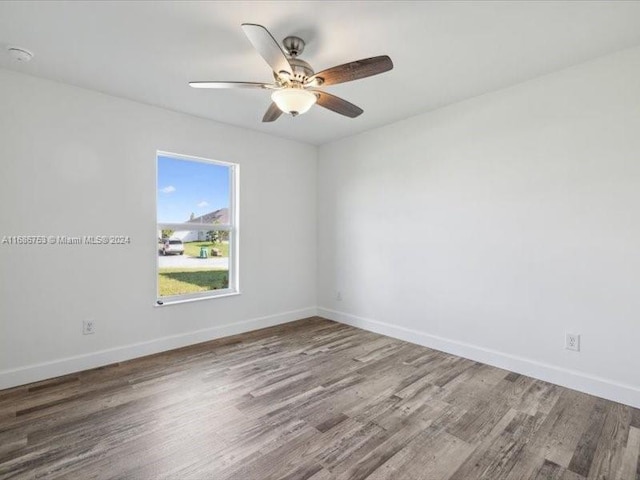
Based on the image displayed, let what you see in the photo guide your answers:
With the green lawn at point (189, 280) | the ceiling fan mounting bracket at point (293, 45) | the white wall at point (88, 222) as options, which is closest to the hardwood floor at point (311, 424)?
the white wall at point (88, 222)

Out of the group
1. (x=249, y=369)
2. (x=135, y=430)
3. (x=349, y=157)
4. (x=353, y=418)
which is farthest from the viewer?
(x=349, y=157)

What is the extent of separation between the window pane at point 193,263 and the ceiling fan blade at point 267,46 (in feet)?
7.53

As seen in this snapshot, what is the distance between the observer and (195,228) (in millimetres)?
3654

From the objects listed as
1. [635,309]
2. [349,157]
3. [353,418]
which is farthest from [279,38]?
[635,309]

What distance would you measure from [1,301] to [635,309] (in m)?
4.72

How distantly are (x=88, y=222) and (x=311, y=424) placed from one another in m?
2.57

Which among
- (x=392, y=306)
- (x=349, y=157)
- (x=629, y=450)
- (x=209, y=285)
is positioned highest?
(x=349, y=157)

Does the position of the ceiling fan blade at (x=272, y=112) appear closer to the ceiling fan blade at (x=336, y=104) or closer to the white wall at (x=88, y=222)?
the ceiling fan blade at (x=336, y=104)

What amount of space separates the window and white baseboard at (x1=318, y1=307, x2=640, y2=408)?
6.37 ft

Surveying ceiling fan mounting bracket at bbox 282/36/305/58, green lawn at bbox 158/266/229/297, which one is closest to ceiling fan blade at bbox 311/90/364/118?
ceiling fan mounting bracket at bbox 282/36/305/58

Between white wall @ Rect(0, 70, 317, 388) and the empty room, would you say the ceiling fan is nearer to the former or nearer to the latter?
the empty room

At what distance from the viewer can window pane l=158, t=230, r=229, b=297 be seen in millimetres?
3463

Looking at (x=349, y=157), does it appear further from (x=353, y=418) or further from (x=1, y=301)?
(x=1, y=301)

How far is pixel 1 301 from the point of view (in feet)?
8.22
